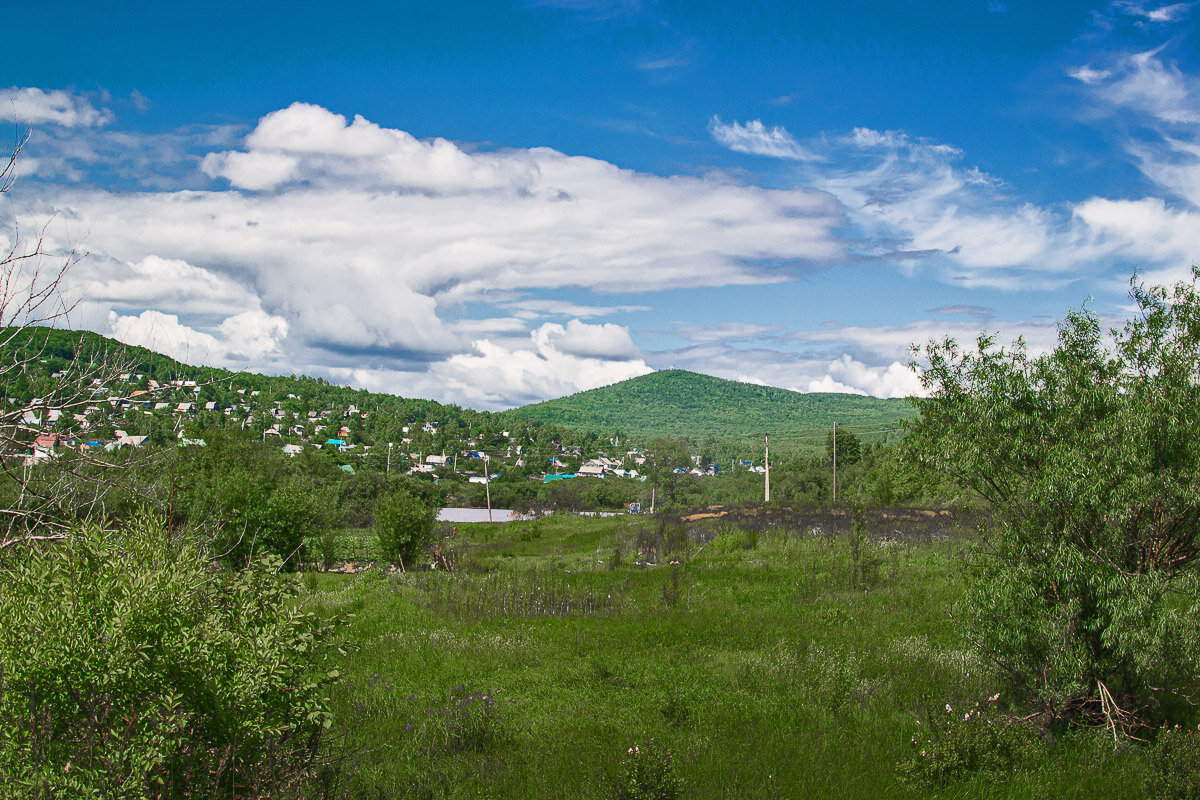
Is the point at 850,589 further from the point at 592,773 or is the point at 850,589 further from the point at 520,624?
the point at 592,773

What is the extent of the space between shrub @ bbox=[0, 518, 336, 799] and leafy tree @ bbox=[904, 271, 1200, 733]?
7879mm

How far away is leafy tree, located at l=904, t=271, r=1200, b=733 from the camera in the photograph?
303 inches

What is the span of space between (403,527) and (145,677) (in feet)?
63.9

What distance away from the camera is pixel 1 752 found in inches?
133

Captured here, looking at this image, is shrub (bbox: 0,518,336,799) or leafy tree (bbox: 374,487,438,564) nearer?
shrub (bbox: 0,518,336,799)

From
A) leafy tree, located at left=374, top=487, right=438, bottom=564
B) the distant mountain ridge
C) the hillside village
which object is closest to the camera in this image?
the distant mountain ridge

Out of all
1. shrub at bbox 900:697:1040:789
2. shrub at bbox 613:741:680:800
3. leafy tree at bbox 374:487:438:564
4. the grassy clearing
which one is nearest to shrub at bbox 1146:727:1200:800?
the grassy clearing

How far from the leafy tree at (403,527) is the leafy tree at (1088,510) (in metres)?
17.4

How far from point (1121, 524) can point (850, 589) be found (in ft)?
30.6

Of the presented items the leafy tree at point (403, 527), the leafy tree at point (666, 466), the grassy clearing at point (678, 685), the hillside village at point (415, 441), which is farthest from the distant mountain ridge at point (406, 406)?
the leafy tree at point (666, 466)

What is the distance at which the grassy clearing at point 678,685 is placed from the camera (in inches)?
269

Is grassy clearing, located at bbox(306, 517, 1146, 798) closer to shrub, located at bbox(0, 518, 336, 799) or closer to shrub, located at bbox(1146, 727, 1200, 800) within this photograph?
shrub, located at bbox(1146, 727, 1200, 800)

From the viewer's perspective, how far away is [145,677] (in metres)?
3.68

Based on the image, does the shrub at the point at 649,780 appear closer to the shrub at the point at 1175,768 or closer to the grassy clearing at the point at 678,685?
the grassy clearing at the point at 678,685
